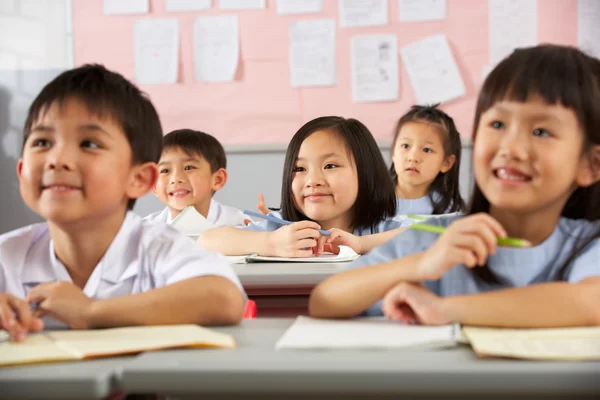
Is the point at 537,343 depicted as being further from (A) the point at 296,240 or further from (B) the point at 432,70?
(B) the point at 432,70

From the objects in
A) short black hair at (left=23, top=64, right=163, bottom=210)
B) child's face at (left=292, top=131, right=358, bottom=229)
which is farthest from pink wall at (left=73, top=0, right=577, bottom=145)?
short black hair at (left=23, top=64, right=163, bottom=210)

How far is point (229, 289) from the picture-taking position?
1012 mm

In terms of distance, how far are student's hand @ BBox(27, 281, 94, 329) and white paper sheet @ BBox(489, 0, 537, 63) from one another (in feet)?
10.2

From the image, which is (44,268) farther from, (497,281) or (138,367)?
(497,281)

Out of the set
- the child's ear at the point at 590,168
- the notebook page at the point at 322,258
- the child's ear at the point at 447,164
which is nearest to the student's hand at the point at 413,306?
the child's ear at the point at 590,168

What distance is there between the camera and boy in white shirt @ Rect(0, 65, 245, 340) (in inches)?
38.0

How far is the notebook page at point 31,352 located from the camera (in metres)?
0.74

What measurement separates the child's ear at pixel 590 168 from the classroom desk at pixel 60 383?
77 cm

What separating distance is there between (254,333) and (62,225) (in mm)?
437

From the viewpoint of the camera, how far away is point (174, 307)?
97 centimetres

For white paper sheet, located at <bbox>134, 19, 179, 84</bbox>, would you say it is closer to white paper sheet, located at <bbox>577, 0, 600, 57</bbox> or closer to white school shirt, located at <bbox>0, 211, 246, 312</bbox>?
white paper sheet, located at <bbox>577, 0, 600, 57</bbox>

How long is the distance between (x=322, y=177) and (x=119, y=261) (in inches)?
42.9

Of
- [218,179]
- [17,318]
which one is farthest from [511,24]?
[17,318]

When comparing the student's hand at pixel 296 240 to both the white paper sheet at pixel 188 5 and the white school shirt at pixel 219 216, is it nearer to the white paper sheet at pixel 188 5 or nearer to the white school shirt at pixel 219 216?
the white school shirt at pixel 219 216
